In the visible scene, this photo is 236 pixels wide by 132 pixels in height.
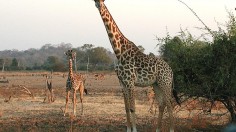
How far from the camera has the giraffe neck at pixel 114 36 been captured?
9148 mm

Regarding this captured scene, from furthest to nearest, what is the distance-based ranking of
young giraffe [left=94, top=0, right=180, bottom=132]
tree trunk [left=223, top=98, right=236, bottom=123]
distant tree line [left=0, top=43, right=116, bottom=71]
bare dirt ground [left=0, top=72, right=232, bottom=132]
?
distant tree line [left=0, top=43, right=116, bottom=71] → bare dirt ground [left=0, top=72, right=232, bottom=132] → tree trunk [left=223, top=98, right=236, bottom=123] → young giraffe [left=94, top=0, right=180, bottom=132]

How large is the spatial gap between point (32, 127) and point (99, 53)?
6128 centimetres

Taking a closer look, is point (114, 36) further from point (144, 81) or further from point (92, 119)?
point (92, 119)

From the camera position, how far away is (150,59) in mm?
9289

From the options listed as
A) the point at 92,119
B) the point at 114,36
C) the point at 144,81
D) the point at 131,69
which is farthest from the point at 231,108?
the point at 92,119

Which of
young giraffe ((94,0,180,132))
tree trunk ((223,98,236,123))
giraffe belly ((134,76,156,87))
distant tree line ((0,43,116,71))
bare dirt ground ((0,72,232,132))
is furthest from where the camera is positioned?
distant tree line ((0,43,116,71))

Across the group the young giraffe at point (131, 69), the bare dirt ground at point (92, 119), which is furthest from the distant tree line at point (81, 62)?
the young giraffe at point (131, 69)

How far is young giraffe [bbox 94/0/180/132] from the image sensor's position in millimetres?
8922

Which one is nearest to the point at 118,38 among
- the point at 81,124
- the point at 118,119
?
the point at 81,124

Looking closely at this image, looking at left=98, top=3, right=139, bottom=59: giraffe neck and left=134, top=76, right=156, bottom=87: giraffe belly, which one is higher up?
left=98, top=3, right=139, bottom=59: giraffe neck

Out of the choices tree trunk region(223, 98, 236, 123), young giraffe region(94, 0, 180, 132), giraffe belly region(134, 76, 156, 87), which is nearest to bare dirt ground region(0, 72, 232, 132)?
tree trunk region(223, 98, 236, 123)

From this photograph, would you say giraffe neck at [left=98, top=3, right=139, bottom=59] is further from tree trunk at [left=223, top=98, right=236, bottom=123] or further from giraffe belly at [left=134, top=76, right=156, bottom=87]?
tree trunk at [left=223, top=98, right=236, bottom=123]

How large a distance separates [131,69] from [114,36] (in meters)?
0.75

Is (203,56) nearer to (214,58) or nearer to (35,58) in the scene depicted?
(214,58)
